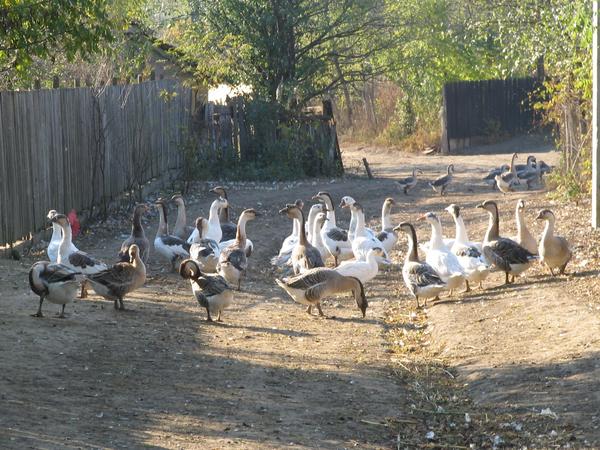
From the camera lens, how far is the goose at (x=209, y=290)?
12.3 meters

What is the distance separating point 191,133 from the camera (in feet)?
93.4

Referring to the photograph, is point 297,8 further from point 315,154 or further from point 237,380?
point 237,380

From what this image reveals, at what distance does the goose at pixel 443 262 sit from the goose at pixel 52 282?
5.07 meters

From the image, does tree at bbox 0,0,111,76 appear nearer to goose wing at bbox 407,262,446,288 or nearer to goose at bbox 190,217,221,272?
goose at bbox 190,217,221,272

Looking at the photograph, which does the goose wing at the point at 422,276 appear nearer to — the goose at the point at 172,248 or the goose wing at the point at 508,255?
the goose wing at the point at 508,255

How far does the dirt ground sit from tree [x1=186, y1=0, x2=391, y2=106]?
15016mm

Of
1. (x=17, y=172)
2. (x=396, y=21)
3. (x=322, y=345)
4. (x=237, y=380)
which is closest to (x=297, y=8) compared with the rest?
(x=396, y=21)

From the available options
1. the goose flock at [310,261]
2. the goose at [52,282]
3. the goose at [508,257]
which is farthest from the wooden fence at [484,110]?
the goose at [52,282]

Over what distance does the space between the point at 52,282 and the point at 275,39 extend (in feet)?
64.4

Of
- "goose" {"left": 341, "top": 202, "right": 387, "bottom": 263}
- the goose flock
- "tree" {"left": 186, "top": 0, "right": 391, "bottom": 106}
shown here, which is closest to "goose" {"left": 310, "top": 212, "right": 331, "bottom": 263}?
the goose flock

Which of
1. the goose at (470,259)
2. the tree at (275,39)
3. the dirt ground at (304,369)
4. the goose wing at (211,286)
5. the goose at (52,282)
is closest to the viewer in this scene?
the dirt ground at (304,369)

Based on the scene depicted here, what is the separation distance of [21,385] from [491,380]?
424 centimetres

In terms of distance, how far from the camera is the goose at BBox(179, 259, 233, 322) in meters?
12.3

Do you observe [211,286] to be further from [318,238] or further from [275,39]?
[275,39]
